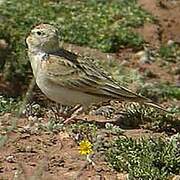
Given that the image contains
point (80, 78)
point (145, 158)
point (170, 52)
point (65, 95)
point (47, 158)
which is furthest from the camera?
point (170, 52)

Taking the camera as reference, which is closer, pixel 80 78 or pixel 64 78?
pixel 64 78

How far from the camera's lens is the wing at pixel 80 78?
25.7 ft

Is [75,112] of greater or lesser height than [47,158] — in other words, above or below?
below

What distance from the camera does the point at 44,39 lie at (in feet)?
26.1

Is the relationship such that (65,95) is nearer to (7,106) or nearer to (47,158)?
(7,106)

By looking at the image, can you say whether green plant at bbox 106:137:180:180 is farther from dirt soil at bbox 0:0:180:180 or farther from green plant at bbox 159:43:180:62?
green plant at bbox 159:43:180:62

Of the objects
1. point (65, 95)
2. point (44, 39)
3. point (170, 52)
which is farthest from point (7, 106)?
point (170, 52)

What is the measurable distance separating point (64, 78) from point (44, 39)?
454 millimetres

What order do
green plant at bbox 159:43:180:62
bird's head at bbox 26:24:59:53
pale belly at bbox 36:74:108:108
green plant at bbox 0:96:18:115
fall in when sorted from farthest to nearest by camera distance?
green plant at bbox 159:43:180:62 < green plant at bbox 0:96:18:115 < bird's head at bbox 26:24:59:53 < pale belly at bbox 36:74:108:108

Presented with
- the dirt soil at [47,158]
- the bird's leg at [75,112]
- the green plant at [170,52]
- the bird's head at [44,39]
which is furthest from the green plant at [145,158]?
the green plant at [170,52]

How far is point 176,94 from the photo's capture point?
34.9 feet

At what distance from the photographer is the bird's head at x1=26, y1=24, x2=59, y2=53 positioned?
312 inches

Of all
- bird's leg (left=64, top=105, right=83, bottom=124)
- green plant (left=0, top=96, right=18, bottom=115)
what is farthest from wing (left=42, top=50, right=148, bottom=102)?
green plant (left=0, top=96, right=18, bottom=115)

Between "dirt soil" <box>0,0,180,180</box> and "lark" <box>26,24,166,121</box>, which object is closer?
"dirt soil" <box>0,0,180,180</box>
